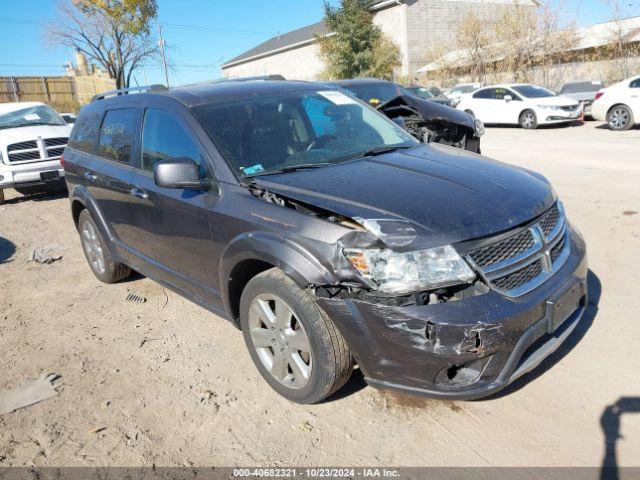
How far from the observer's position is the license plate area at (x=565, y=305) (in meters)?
2.70

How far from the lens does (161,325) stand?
4.38 metres

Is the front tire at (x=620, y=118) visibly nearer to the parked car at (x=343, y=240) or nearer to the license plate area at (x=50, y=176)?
the parked car at (x=343, y=240)

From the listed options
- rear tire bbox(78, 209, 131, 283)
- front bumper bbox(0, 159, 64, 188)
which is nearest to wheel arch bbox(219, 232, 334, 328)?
rear tire bbox(78, 209, 131, 283)

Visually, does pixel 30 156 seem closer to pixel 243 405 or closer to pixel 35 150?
pixel 35 150

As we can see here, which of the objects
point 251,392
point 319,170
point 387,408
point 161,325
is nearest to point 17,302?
point 161,325

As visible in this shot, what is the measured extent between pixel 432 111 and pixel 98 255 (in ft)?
15.5

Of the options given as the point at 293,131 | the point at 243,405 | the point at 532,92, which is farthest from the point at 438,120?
the point at 532,92

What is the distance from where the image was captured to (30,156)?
32.8ft

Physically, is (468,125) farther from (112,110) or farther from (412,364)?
(412,364)

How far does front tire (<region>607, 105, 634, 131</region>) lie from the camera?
47.2ft

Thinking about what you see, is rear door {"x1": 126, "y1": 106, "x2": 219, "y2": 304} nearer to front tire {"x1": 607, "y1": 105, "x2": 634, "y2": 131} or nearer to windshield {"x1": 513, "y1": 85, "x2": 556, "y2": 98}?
front tire {"x1": 607, "y1": 105, "x2": 634, "y2": 131}

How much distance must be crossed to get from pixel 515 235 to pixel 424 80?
3290 cm

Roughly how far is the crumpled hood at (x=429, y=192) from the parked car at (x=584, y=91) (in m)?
18.2

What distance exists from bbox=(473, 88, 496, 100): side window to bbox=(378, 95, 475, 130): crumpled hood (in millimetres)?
12132
